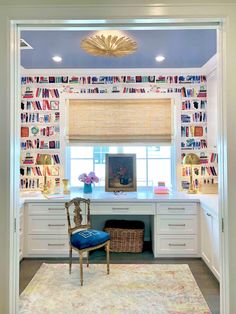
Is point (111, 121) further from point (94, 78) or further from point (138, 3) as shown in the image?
point (138, 3)

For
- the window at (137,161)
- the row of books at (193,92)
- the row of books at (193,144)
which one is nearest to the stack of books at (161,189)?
the window at (137,161)

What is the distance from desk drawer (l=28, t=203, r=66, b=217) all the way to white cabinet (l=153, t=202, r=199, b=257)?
1.30 m

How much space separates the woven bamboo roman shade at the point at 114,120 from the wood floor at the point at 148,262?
68.1 inches

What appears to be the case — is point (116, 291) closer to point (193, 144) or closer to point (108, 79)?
point (193, 144)

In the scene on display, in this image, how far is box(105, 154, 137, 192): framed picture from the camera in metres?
4.29

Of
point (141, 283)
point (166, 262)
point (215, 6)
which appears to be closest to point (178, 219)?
point (166, 262)

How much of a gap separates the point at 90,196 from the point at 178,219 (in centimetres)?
127

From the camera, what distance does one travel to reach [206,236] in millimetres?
3406

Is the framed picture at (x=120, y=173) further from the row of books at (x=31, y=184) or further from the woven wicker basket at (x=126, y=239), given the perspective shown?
the row of books at (x=31, y=184)

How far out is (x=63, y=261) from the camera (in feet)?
11.8

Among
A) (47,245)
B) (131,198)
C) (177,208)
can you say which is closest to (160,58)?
(131,198)

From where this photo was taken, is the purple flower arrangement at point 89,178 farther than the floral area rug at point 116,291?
Yes

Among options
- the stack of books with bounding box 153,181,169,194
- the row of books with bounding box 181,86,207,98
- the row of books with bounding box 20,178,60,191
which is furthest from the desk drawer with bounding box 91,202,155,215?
the row of books with bounding box 181,86,207,98

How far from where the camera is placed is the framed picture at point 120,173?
14.1 feet
